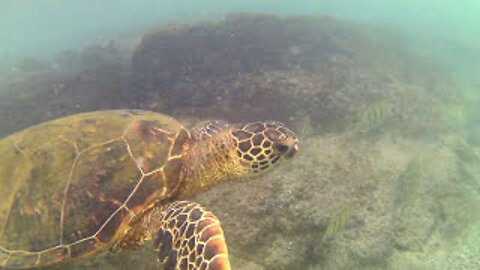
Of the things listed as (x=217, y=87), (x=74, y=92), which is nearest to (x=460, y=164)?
(x=217, y=87)

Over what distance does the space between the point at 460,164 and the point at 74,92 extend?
6.95 m

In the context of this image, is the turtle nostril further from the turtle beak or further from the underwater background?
the underwater background

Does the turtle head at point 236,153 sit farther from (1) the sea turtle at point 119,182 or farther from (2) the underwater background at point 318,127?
(2) the underwater background at point 318,127

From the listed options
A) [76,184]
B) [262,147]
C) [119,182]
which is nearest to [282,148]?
[262,147]

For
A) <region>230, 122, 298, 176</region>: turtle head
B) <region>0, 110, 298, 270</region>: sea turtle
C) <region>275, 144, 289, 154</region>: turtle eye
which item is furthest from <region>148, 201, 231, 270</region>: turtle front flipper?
<region>275, 144, 289, 154</region>: turtle eye

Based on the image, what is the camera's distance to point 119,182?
8.53 ft

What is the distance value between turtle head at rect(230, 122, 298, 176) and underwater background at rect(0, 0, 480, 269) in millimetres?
690

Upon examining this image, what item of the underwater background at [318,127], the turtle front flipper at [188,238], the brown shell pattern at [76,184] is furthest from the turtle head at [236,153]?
the underwater background at [318,127]

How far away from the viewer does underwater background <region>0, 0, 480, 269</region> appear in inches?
127

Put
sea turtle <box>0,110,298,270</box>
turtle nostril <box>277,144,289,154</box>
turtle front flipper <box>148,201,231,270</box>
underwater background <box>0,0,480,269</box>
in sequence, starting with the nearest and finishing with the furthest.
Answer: turtle front flipper <box>148,201,231,270</box> < sea turtle <box>0,110,298,270</box> < turtle nostril <box>277,144,289,154</box> < underwater background <box>0,0,480,269</box>

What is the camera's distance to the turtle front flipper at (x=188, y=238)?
80.7 inches

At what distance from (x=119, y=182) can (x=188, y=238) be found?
77 cm

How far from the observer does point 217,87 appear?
6.19m

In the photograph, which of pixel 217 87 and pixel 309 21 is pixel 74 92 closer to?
pixel 217 87
